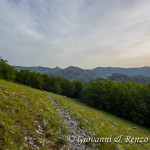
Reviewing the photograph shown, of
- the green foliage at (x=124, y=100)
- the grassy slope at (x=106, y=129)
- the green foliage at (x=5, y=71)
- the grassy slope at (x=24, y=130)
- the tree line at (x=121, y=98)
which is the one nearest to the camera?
the grassy slope at (x=24, y=130)

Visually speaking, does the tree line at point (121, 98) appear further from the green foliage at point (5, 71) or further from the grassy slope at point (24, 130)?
the grassy slope at point (24, 130)

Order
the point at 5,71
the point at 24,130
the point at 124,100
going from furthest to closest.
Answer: the point at 5,71 → the point at 124,100 → the point at 24,130

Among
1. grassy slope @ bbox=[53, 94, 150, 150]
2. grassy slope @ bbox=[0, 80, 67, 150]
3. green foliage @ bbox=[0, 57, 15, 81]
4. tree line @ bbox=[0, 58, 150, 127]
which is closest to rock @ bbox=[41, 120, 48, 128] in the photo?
grassy slope @ bbox=[0, 80, 67, 150]

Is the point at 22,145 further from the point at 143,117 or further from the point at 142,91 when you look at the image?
the point at 142,91

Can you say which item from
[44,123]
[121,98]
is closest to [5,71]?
[44,123]

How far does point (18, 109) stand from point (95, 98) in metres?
41.8

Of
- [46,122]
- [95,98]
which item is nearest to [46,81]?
[95,98]

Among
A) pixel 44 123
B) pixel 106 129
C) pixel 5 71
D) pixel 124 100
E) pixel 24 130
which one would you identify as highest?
pixel 5 71

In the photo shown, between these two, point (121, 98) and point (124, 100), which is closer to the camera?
point (124, 100)

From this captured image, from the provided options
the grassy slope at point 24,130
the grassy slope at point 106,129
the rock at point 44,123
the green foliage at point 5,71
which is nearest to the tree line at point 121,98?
the green foliage at point 5,71

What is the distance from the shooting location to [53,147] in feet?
21.9

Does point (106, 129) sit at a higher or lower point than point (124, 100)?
higher

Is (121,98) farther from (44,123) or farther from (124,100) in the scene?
(44,123)

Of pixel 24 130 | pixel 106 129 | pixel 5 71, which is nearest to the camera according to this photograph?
pixel 24 130
